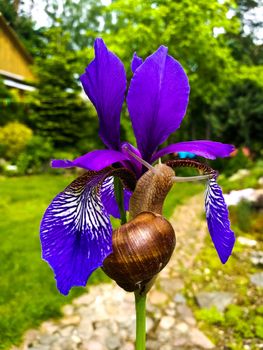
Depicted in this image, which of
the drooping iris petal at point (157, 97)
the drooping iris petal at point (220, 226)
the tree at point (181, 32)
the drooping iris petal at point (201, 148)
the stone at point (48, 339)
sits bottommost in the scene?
the stone at point (48, 339)

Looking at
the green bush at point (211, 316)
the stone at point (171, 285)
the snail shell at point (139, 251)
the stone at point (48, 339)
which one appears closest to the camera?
the snail shell at point (139, 251)

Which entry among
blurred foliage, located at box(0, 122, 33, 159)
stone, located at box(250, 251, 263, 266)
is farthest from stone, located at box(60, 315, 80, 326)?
blurred foliage, located at box(0, 122, 33, 159)

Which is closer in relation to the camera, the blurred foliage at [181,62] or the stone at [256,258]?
the stone at [256,258]

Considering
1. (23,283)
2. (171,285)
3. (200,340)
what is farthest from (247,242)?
(23,283)

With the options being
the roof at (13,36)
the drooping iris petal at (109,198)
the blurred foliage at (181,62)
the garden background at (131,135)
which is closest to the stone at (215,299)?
the garden background at (131,135)

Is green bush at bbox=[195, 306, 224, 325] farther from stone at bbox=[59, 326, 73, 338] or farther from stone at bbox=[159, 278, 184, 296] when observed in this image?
stone at bbox=[59, 326, 73, 338]

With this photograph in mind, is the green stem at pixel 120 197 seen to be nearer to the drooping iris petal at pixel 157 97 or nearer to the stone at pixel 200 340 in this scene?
the drooping iris petal at pixel 157 97
